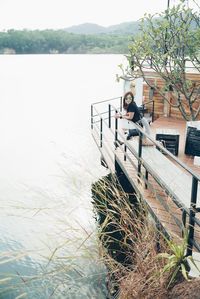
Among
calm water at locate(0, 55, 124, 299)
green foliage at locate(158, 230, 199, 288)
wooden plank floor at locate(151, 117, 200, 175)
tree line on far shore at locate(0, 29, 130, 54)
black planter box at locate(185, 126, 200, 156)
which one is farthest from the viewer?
tree line on far shore at locate(0, 29, 130, 54)

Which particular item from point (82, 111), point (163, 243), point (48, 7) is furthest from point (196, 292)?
point (48, 7)

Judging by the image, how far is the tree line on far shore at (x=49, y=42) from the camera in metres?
72.5

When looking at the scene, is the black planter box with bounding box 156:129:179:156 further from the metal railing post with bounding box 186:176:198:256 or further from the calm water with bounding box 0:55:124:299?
the metal railing post with bounding box 186:176:198:256

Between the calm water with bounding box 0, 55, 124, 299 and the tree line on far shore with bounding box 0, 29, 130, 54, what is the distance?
101 feet

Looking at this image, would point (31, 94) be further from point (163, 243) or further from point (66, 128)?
point (163, 243)

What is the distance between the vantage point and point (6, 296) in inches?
216

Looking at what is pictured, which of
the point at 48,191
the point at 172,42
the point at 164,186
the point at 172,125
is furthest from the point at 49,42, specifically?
the point at 164,186

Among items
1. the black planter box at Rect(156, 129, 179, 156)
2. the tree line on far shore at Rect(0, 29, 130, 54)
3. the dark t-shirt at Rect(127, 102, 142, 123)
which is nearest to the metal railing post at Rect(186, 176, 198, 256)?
the dark t-shirt at Rect(127, 102, 142, 123)

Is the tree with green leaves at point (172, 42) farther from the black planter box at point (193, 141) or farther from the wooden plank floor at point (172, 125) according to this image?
the black planter box at point (193, 141)

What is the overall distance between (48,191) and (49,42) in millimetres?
71604

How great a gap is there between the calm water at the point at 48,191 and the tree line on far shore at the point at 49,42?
30782 millimetres

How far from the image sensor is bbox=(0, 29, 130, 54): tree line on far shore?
238ft

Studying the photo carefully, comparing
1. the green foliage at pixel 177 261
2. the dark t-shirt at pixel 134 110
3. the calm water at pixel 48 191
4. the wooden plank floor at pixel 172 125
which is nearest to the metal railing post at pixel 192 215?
the green foliage at pixel 177 261

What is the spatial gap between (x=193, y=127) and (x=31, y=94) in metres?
33.8
